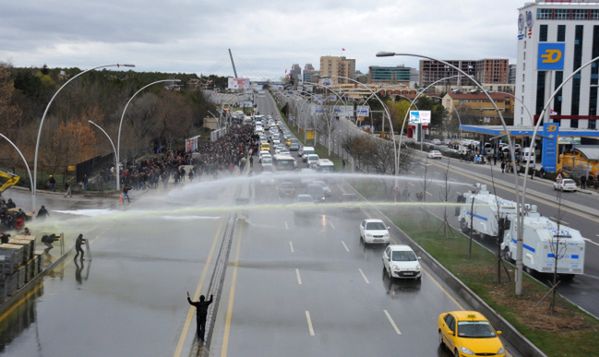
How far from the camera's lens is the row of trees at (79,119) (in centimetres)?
6309

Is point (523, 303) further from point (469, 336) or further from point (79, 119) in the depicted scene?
point (79, 119)

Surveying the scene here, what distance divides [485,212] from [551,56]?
67.8 meters

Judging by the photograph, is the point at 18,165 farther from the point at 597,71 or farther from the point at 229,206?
the point at 597,71

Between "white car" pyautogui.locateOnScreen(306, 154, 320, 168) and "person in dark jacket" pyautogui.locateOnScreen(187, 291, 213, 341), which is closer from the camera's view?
"person in dark jacket" pyautogui.locateOnScreen(187, 291, 213, 341)

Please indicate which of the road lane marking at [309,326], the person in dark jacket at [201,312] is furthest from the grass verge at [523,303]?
the person in dark jacket at [201,312]

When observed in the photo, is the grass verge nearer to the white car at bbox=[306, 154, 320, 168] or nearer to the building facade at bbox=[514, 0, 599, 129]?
the white car at bbox=[306, 154, 320, 168]

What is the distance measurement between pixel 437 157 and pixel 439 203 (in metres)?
38.4

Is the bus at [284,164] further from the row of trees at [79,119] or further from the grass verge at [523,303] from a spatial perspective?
the grass verge at [523,303]

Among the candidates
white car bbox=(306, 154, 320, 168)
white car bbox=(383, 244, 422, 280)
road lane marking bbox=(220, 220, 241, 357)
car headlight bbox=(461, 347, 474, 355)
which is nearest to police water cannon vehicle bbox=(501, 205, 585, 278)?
white car bbox=(383, 244, 422, 280)

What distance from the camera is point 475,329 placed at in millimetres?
18844

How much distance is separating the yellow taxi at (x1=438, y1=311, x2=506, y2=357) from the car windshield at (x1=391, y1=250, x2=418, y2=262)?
825 centimetres

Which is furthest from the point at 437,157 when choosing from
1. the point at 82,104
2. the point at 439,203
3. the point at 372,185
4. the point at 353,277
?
the point at 353,277

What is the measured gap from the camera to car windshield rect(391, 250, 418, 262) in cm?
2824

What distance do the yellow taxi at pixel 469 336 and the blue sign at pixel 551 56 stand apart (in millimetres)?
85491
